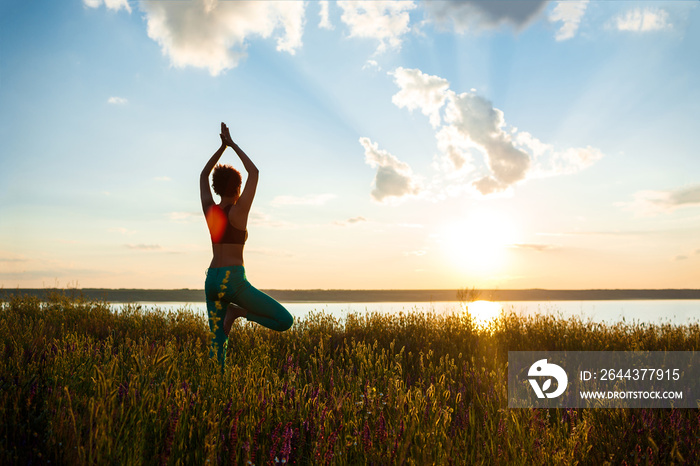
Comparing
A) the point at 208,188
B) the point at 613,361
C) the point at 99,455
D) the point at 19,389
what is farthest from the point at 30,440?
the point at 613,361

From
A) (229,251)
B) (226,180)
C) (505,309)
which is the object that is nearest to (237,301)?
(229,251)

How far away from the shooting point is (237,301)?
15.0ft

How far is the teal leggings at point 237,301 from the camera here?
4.46m

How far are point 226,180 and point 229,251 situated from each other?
2.68 feet

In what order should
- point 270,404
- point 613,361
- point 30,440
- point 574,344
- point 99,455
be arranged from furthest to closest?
point 574,344, point 613,361, point 270,404, point 30,440, point 99,455

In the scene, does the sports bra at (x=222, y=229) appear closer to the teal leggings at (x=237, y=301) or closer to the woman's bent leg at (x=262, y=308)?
the teal leggings at (x=237, y=301)

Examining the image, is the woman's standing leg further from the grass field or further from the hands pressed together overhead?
the hands pressed together overhead

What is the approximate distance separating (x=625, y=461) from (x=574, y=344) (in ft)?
18.4

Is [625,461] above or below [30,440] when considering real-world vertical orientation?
below

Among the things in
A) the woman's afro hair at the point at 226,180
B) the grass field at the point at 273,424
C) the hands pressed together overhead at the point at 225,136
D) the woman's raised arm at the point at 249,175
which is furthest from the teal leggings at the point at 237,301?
the hands pressed together overhead at the point at 225,136

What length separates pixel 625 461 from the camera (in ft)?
9.29

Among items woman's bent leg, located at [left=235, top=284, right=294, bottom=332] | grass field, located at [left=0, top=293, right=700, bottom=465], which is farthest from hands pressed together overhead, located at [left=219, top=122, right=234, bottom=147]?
grass field, located at [left=0, top=293, right=700, bottom=465]

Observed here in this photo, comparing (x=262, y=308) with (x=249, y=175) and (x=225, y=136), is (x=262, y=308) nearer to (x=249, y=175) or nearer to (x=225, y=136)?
(x=249, y=175)

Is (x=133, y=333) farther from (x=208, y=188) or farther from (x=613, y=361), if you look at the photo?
(x=613, y=361)
